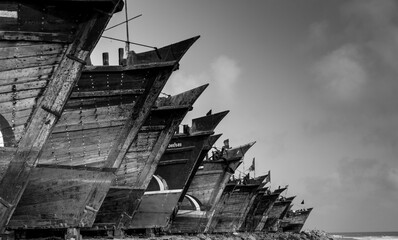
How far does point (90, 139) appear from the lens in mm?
11766

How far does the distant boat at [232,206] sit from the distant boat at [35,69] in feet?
68.8

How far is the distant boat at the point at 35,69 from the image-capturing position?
8289 mm

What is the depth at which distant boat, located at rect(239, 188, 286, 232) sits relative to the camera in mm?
38434

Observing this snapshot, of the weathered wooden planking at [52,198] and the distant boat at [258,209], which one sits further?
the distant boat at [258,209]

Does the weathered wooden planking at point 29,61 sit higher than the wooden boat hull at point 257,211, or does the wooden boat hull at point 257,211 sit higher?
the wooden boat hull at point 257,211

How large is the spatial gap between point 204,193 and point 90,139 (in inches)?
547

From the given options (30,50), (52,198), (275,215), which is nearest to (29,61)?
(30,50)

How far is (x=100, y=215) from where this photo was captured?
15.1m

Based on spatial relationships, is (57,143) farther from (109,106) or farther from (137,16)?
(137,16)

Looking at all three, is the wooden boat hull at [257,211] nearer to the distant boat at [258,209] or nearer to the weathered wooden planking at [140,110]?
the distant boat at [258,209]

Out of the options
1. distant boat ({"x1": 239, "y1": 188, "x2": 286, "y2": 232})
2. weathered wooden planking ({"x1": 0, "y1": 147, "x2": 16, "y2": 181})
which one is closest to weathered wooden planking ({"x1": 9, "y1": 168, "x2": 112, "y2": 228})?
weathered wooden planking ({"x1": 0, "y1": 147, "x2": 16, "y2": 181})

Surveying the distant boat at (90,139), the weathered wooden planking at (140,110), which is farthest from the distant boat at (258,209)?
the distant boat at (90,139)

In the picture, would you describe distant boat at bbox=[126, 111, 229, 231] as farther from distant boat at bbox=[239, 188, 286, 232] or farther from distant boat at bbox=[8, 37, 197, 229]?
distant boat at bbox=[239, 188, 286, 232]

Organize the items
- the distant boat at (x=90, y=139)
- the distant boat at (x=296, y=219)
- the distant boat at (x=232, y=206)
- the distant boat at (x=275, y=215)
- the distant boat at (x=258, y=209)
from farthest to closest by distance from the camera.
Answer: the distant boat at (x=296, y=219) → the distant boat at (x=275, y=215) → the distant boat at (x=258, y=209) → the distant boat at (x=232, y=206) → the distant boat at (x=90, y=139)
